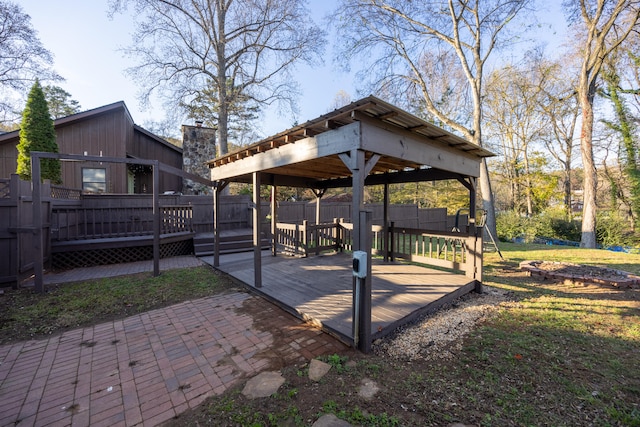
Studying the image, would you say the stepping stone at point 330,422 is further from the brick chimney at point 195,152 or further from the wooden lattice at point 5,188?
the brick chimney at point 195,152

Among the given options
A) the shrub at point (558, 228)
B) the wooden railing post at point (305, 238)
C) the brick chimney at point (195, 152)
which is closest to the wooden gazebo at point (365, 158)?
the wooden railing post at point (305, 238)

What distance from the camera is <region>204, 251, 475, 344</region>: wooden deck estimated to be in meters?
3.43

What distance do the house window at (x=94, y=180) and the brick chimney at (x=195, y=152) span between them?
3148mm

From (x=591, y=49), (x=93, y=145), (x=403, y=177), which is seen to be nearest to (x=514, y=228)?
(x=591, y=49)

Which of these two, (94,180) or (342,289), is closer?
(342,289)

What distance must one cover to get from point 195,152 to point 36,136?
18.3 ft

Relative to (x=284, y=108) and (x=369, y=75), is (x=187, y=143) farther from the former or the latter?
(x=369, y=75)

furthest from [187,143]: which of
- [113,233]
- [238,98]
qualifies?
[113,233]

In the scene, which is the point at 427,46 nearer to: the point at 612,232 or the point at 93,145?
the point at 612,232

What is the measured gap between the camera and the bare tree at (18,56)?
12.8m

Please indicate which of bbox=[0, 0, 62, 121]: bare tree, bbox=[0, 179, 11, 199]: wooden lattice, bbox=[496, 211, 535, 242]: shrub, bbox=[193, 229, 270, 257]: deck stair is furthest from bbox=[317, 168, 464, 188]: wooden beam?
bbox=[0, 0, 62, 121]: bare tree

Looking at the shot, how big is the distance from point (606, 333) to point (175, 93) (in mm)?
16971

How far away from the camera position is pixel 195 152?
1340 cm

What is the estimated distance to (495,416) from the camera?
1960 millimetres
